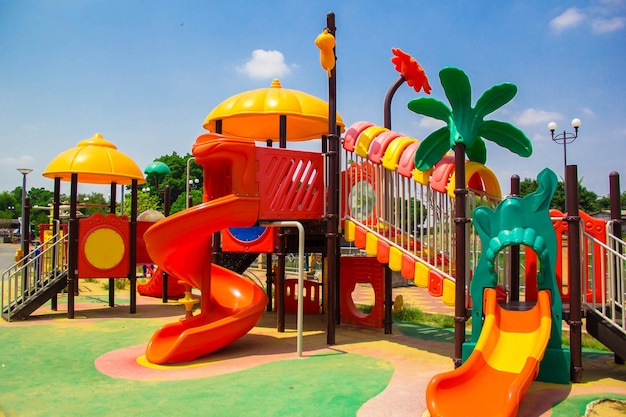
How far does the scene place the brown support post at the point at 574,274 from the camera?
22.8 ft

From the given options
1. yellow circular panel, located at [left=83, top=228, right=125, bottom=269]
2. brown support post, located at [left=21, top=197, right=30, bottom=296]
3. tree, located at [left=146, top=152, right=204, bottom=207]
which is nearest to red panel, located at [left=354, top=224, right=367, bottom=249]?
yellow circular panel, located at [left=83, top=228, right=125, bottom=269]

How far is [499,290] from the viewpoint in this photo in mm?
7891

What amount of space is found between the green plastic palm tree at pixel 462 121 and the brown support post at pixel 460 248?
31 cm

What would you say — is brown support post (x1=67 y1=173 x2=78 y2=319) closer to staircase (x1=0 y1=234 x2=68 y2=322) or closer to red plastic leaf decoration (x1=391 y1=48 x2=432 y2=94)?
staircase (x1=0 y1=234 x2=68 y2=322)

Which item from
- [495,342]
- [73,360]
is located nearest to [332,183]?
[495,342]

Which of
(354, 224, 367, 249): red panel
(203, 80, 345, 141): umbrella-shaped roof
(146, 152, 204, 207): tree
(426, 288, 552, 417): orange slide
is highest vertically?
(146, 152, 204, 207): tree

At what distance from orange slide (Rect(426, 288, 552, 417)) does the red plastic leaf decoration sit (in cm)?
536

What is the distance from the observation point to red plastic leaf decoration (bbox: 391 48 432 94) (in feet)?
35.9

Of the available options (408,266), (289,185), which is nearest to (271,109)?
(289,185)

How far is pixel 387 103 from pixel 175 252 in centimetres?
518

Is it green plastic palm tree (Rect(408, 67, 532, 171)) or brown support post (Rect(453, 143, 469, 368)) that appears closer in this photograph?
brown support post (Rect(453, 143, 469, 368))

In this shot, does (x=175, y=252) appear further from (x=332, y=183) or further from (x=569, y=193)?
(x=569, y=193)

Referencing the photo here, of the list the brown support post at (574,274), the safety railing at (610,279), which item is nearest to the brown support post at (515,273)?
the safety railing at (610,279)

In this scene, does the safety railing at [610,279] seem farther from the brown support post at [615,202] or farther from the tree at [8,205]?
the tree at [8,205]
